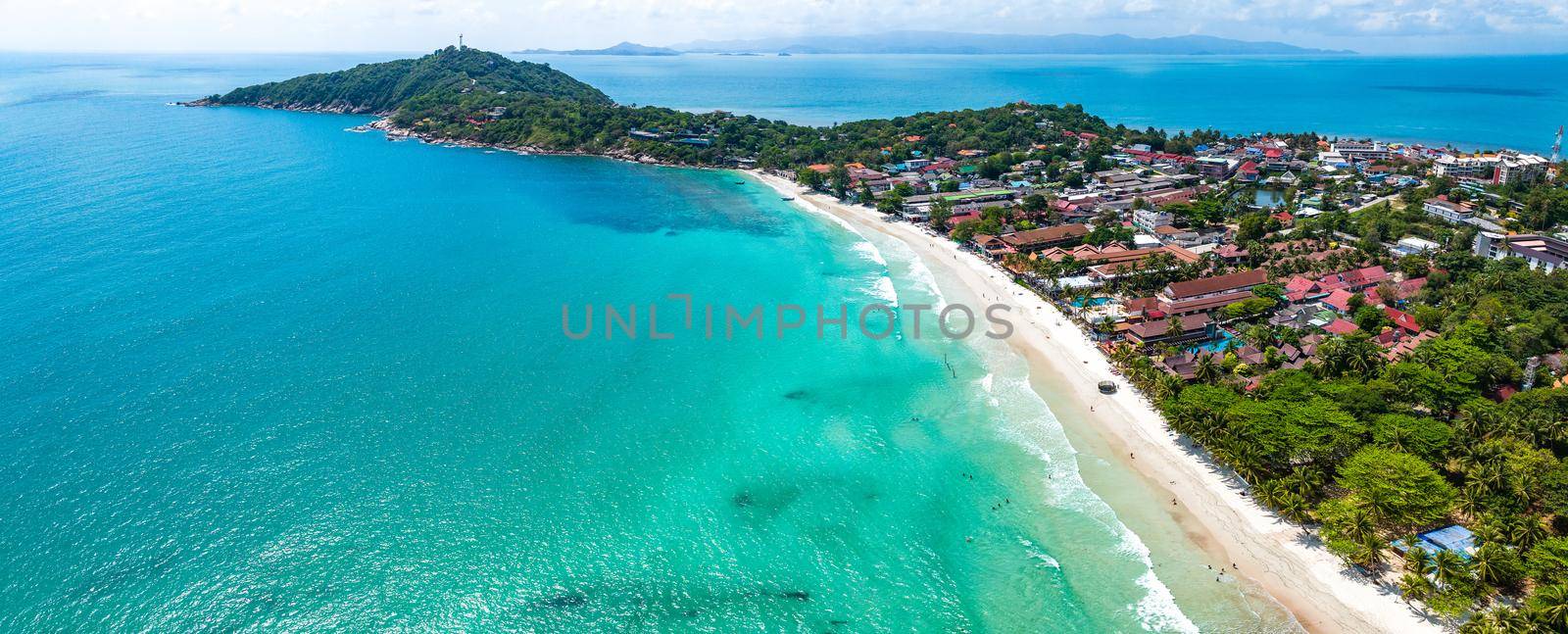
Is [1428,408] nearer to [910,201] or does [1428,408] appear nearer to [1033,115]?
[910,201]

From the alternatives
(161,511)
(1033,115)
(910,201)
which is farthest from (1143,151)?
(161,511)

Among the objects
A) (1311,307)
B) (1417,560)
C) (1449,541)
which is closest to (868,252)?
(1311,307)

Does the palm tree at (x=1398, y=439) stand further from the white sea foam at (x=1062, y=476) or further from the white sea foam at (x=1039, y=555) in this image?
the white sea foam at (x=1039, y=555)

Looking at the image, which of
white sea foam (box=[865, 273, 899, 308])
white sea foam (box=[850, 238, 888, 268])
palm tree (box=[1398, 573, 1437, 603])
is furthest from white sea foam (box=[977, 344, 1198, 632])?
white sea foam (box=[850, 238, 888, 268])

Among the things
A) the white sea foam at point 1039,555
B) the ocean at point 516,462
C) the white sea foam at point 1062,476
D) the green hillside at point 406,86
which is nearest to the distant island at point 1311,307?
the white sea foam at point 1062,476

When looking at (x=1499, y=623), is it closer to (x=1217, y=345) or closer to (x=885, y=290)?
(x=1217, y=345)

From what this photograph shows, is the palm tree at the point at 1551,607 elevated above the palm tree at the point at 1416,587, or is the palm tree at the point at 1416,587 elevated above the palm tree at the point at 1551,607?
the palm tree at the point at 1551,607
